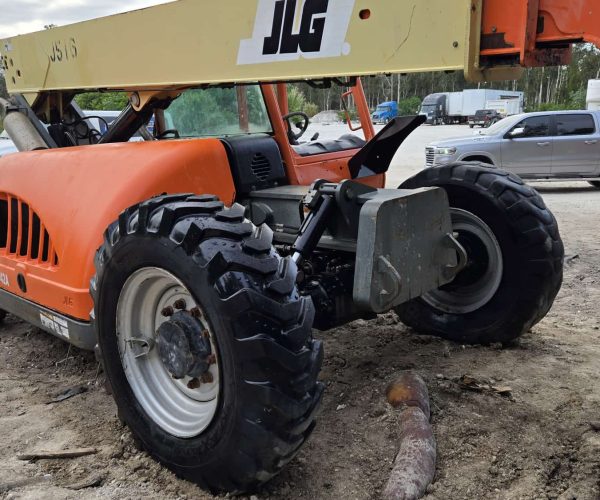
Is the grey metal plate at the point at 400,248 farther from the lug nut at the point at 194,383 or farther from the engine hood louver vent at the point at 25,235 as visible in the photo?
the engine hood louver vent at the point at 25,235

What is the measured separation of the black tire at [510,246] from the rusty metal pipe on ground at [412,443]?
2.83 feet

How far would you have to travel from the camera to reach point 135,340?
117 inches

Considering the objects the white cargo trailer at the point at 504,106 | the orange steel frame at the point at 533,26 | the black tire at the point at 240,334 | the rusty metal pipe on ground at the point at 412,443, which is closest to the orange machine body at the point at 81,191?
the black tire at the point at 240,334

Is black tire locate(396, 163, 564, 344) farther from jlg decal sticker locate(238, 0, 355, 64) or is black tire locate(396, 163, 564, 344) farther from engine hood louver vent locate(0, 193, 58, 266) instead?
engine hood louver vent locate(0, 193, 58, 266)

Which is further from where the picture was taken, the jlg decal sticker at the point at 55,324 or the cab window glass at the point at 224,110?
the cab window glass at the point at 224,110

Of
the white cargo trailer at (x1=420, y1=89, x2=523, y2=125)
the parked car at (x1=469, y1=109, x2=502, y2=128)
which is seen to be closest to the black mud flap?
the parked car at (x1=469, y1=109, x2=502, y2=128)

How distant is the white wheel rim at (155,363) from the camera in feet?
9.23

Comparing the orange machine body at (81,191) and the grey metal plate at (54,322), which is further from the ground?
the orange machine body at (81,191)

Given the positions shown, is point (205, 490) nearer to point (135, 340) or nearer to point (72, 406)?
point (135, 340)

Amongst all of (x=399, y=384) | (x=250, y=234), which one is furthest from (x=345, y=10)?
(x=399, y=384)

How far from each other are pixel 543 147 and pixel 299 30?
12792 millimetres

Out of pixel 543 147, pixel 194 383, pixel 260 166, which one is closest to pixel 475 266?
pixel 260 166

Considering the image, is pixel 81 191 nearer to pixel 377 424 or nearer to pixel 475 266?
pixel 377 424

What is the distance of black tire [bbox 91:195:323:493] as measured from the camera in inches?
93.5
